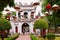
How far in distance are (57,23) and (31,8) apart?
13.5m

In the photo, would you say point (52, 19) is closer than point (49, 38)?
No

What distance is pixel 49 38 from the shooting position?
21.8 meters

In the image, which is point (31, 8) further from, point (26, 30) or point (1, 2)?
point (1, 2)

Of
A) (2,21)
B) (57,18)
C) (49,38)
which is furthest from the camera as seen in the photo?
(57,18)

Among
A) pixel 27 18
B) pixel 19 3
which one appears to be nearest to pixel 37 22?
pixel 27 18

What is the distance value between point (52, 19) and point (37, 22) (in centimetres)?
460

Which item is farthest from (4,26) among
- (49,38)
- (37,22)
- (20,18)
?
(20,18)

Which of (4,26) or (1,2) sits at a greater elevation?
(1,2)

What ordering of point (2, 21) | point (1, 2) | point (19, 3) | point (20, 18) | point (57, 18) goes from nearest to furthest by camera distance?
point (2, 21), point (1, 2), point (57, 18), point (20, 18), point (19, 3)

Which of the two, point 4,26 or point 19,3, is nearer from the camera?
point 4,26

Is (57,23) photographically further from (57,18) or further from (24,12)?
(24,12)

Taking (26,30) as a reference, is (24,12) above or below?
above

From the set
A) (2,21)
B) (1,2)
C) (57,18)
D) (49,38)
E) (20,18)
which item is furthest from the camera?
(20,18)

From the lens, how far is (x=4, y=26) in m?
27.5
